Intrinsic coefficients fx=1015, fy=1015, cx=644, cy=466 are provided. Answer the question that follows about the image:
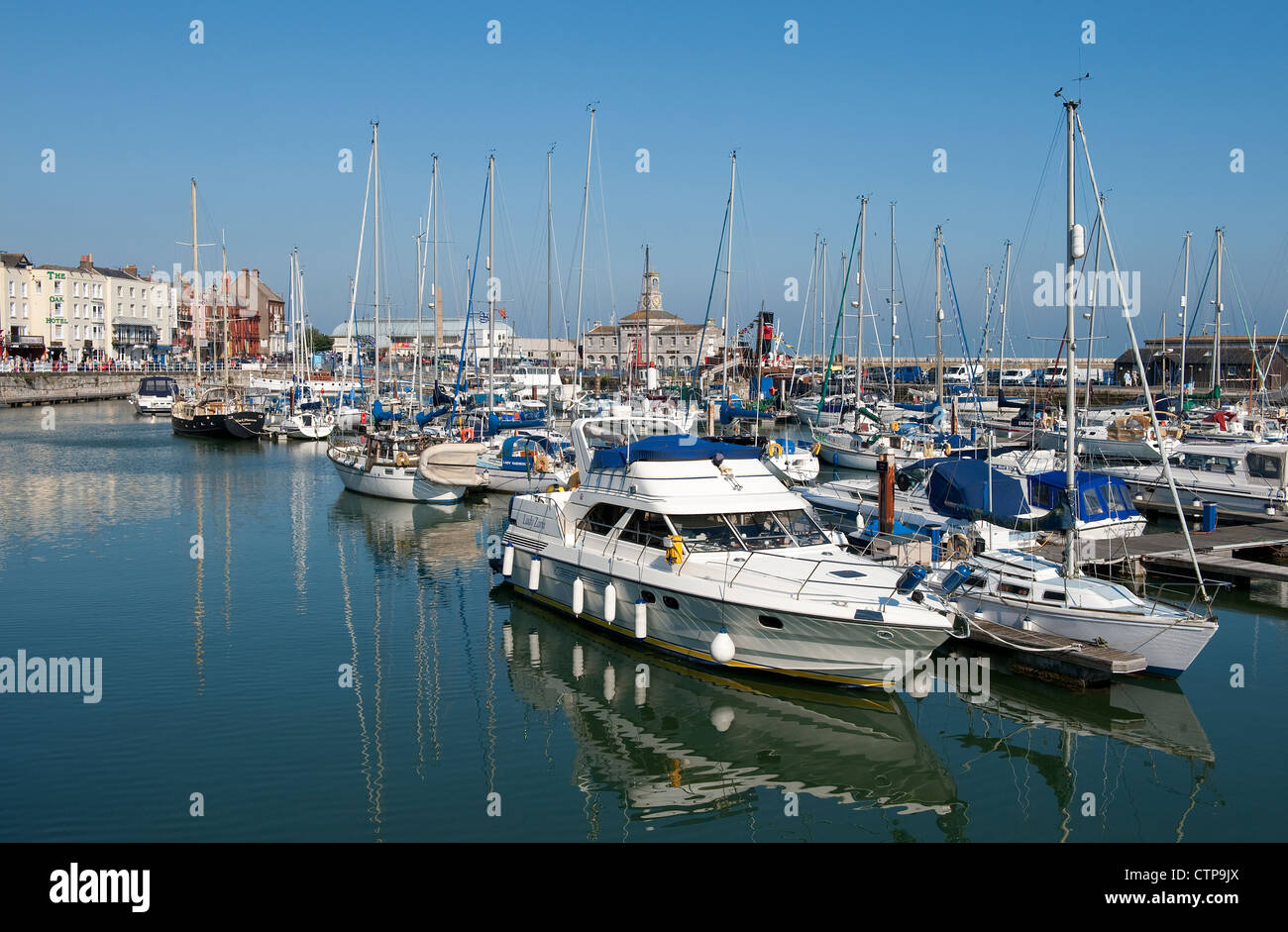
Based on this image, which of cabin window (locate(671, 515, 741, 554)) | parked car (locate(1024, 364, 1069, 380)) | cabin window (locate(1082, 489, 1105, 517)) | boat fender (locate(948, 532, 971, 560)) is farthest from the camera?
parked car (locate(1024, 364, 1069, 380))

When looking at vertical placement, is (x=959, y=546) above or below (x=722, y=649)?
above

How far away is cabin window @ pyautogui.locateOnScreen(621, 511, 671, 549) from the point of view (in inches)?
728

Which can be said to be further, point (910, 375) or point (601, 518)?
point (910, 375)

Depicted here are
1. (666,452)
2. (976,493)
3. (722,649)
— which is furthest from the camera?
(976,493)

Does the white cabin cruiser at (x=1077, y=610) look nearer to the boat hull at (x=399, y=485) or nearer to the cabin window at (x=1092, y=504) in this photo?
the cabin window at (x=1092, y=504)

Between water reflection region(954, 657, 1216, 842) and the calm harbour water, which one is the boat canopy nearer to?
the calm harbour water

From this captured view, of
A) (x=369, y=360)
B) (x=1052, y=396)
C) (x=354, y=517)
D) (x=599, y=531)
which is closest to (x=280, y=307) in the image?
(x=369, y=360)

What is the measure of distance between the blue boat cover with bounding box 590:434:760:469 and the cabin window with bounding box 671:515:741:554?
1374mm

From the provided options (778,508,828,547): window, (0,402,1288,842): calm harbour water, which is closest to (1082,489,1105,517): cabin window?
(0,402,1288,842): calm harbour water

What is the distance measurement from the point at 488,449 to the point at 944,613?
2765cm

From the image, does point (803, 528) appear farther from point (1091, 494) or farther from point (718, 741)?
point (1091, 494)

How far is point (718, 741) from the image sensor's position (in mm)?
15094

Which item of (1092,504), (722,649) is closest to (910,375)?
(1092,504)

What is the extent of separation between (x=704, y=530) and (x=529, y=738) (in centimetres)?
512
